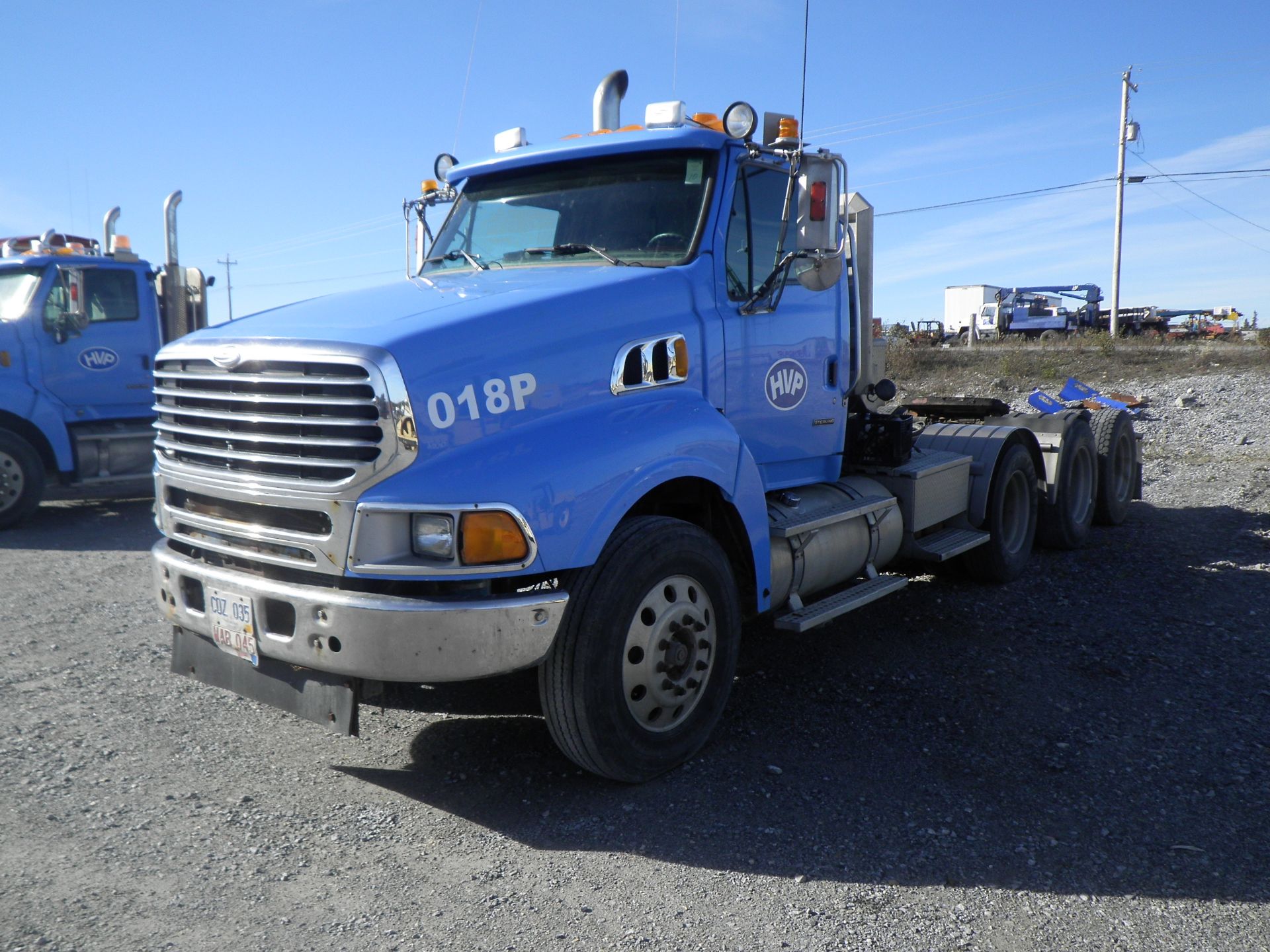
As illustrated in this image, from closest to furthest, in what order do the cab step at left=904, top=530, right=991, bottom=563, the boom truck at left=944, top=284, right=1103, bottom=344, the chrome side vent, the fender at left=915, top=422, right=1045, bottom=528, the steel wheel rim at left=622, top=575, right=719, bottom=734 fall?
the steel wheel rim at left=622, top=575, right=719, bottom=734 → the chrome side vent → the cab step at left=904, top=530, right=991, bottom=563 → the fender at left=915, top=422, right=1045, bottom=528 → the boom truck at left=944, top=284, right=1103, bottom=344

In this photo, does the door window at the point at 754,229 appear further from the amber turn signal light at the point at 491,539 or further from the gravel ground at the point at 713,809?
the gravel ground at the point at 713,809

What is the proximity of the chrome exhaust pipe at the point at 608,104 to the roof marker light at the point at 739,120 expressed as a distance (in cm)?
93

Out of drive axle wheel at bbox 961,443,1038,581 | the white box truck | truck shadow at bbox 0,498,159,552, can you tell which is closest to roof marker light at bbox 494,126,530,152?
drive axle wheel at bbox 961,443,1038,581

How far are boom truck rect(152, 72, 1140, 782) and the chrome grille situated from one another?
0.04 ft

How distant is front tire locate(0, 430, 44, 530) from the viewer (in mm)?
9469

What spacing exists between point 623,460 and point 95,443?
8.50 metres

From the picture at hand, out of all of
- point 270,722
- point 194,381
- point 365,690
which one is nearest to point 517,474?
point 365,690

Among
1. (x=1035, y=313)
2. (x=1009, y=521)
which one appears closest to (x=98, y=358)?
(x=1009, y=521)

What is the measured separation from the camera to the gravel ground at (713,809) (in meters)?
3.05

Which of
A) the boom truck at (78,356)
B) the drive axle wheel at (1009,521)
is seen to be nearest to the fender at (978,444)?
the drive axle wheel at (1009,521)

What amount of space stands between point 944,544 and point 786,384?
211 cm

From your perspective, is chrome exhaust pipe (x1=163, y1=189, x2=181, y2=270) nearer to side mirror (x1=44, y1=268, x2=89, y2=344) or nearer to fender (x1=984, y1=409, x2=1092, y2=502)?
side mirror (x1=44, y1=268, x2=89, y2=344)

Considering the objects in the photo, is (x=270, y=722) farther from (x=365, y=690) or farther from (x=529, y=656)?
(x=529, y=656)

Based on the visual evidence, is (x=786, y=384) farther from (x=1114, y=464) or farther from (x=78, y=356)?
(x=78, y=356)
